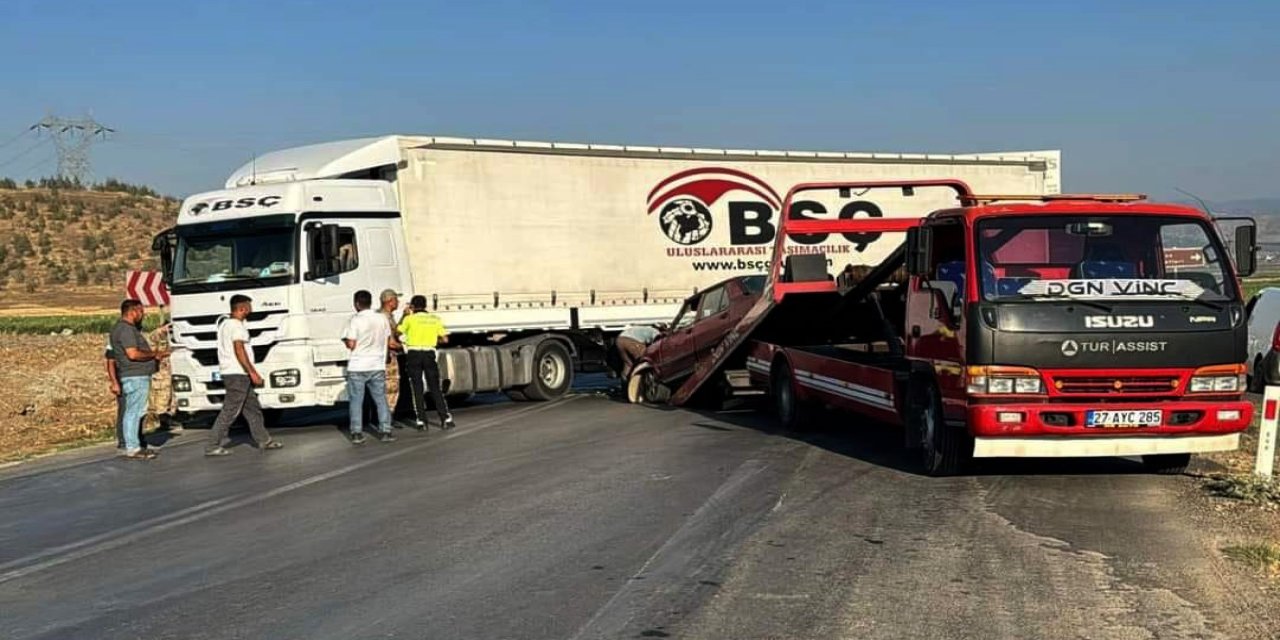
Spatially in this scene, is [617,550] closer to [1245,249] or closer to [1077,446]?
[1077,446]

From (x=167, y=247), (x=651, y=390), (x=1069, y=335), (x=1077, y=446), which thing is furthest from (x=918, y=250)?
(x=167, y=247)

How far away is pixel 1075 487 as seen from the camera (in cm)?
973

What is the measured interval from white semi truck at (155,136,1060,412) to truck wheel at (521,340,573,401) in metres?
0.03

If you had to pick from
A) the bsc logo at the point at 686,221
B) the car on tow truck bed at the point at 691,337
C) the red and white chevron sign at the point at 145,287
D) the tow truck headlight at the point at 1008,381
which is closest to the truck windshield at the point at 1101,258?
the tow truck headlight at the point at 1008,381

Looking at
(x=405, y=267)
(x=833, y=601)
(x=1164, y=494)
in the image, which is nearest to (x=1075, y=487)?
(x=1164, y=494)

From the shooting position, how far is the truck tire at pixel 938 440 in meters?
9.96

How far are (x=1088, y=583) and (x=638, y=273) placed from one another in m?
13.6

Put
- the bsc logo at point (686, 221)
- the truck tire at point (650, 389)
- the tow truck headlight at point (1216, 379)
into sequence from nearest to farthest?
1. the tow truck headlight at point (1216, 379)
2. the truck tire at point (650, 389)
3. the bsc logo at point (686, 221)

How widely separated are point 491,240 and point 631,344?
2.64 metres

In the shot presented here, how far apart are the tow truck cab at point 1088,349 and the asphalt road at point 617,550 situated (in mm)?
568

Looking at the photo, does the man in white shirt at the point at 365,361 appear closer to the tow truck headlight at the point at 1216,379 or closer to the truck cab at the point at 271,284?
the truck cab at the point at 271,284

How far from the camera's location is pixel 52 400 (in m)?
21.2

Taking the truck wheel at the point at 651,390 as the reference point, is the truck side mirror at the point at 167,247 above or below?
above

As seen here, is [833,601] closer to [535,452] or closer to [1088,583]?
[1088,583]
